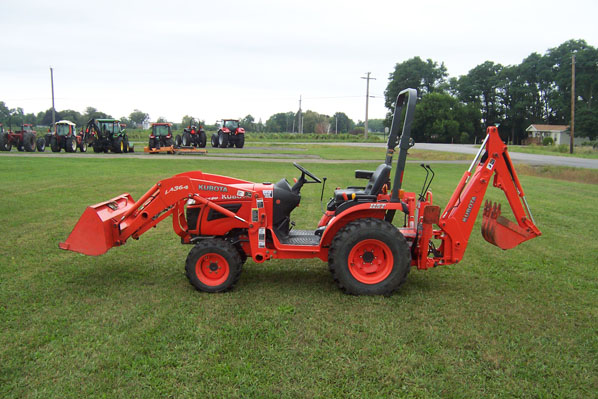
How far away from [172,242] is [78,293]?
2.56m

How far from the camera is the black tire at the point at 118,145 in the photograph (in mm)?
31542

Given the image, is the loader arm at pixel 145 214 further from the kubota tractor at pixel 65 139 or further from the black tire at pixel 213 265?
the kubota tractor at pixel 65 139

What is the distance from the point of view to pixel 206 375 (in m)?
3.51

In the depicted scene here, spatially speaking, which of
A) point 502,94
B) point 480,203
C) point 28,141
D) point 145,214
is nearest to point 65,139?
point 28,141

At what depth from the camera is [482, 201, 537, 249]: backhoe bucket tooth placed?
5484mm

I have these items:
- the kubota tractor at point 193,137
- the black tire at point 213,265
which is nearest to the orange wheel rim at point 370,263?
the black tire at point 213,265

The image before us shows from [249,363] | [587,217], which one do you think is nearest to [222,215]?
[249,363]

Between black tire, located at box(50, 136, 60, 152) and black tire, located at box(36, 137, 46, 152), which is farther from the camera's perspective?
black tire, located at box(36, 137, 46, 152)

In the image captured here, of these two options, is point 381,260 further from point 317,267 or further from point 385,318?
point 317,267

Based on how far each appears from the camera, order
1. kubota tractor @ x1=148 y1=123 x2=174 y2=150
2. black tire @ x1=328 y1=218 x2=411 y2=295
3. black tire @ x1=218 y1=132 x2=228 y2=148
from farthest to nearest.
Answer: black tire @ x1=218 y1=132 x2=228 y2=148
kubota tractor @ x1=148 y1=123 x2=174 y2=150
black tire @ x1=328 y1=218 x2=411 y2=295

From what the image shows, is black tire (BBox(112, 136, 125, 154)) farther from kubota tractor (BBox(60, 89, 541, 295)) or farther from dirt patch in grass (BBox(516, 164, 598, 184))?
kubota tractor (BBox(60, 89, 541, 295))

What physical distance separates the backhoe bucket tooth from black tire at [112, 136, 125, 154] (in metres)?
29.9

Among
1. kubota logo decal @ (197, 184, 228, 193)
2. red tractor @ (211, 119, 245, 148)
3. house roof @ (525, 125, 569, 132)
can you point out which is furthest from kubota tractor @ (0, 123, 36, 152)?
house roof @ (525, 125, 569, 132)

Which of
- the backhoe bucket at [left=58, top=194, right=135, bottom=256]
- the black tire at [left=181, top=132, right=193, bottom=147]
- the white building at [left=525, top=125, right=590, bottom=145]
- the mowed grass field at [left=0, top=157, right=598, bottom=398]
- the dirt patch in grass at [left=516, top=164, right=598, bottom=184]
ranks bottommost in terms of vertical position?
the mowed grass field at [left=0, top=157, right=598, bottom=398]
